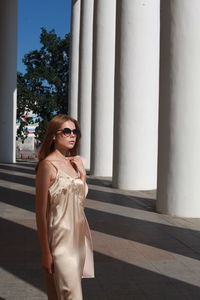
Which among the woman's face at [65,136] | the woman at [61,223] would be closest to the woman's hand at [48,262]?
the woman at [61,223]

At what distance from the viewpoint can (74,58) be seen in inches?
1875

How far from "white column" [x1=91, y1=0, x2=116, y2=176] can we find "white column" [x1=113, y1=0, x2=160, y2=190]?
6939 millimetres

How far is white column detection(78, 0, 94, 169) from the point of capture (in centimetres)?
3920

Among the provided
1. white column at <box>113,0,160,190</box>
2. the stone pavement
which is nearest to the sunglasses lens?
the stone pavement

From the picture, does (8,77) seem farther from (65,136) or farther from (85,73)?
(65,136)

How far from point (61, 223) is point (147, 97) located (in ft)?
60.0

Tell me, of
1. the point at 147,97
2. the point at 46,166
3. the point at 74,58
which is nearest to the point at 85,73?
the point at 74,58

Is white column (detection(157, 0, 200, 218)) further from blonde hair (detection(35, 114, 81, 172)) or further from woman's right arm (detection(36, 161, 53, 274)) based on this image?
woman's right arm (detection(36, 161, 53, 274))

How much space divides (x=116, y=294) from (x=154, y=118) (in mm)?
16565

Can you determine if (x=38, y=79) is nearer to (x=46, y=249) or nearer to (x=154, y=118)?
(x=154, y=118)

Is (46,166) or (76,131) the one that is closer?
(46,166)

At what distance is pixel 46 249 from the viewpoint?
17.4ft

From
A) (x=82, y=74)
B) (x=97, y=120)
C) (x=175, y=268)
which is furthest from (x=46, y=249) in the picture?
(x=82, y=74)

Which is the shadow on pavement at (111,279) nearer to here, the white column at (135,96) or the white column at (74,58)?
the white column at (135,96)
